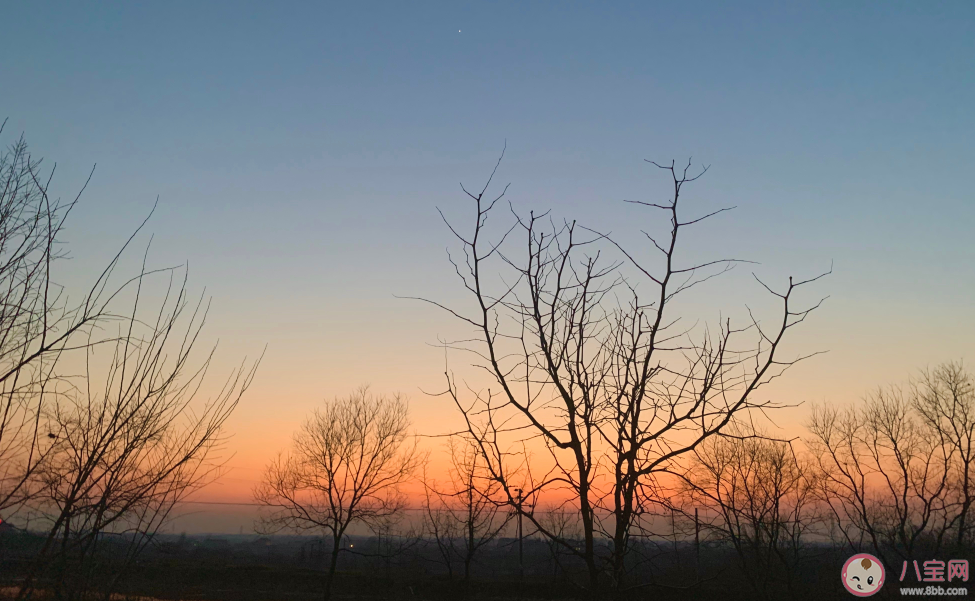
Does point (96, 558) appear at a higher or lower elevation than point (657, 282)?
lower

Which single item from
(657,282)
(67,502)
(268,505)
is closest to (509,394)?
(657,282)

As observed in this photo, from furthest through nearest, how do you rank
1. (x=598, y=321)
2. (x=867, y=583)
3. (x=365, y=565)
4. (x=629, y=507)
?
(x=365, y=565)
(x=867, y=583)
(x=598, y=321)
(x=629, y=507)

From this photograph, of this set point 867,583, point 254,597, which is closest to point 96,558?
point 867,583

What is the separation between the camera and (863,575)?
19062mm

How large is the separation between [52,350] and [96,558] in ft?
3.98

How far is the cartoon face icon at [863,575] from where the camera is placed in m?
18.2

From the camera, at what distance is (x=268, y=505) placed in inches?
929

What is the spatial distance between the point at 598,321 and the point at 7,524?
2.45 metres

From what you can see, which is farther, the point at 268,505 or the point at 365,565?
the point at 365,565

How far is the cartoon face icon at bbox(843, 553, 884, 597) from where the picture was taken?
18.2m

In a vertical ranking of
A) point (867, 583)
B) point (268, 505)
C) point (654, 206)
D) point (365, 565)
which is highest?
A: point (654, 206)

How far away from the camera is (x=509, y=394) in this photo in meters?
2.37

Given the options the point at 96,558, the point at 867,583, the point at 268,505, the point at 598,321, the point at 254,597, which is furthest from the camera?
the point at 254,597

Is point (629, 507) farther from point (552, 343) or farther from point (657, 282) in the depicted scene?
point (657, 282)
